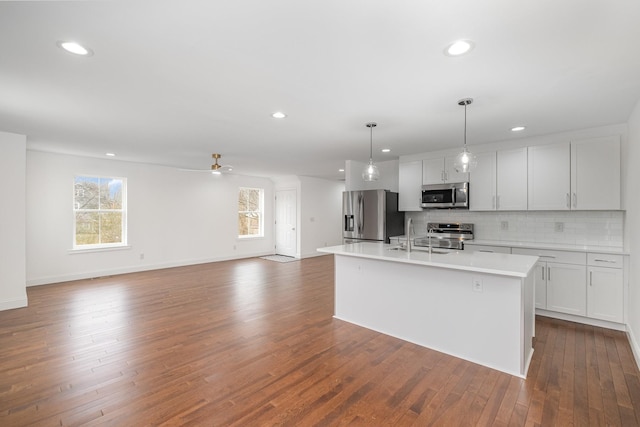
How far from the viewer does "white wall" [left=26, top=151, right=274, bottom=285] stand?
5414 mm

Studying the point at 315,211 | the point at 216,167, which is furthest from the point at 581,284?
the point at 315,211

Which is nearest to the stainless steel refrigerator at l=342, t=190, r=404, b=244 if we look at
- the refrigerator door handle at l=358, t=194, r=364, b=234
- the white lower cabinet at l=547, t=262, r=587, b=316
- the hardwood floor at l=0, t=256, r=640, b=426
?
the refrigerator door handle at l=358, t=194, r=364, b=234

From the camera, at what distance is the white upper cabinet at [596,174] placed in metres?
3.69

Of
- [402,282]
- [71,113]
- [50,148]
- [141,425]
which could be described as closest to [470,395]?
[402,282]

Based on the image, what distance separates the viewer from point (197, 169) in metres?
7.43

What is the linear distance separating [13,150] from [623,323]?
8095 millimetres

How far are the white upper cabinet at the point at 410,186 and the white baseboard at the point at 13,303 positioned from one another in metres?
6.10

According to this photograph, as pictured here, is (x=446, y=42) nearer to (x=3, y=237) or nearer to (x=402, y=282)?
(x=402, y=282)

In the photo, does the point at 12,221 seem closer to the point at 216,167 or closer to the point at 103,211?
the point at 103,211

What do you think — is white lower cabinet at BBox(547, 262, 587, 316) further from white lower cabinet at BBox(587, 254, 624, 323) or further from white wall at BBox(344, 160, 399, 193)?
white wall at BBox(344, 160, 399, 193)

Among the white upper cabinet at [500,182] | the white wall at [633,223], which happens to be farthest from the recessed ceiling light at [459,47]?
the white upper cabinet at [500,182]

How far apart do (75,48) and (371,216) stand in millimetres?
4694

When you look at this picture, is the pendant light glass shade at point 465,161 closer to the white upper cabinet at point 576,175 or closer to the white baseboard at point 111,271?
the white upper cabinet at point 576,175

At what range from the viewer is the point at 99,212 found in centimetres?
618
